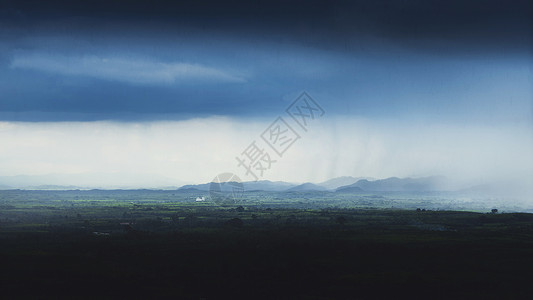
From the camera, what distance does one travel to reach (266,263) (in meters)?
71.6

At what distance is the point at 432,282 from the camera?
60438mm

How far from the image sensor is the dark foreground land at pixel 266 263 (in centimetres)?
5669

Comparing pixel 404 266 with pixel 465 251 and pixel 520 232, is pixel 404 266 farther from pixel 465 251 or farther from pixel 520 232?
pixel 520 232

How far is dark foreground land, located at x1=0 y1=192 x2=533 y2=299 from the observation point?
56688 millimetres

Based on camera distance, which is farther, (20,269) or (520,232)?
(520,232)

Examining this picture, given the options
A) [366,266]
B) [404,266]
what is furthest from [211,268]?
[404,266]

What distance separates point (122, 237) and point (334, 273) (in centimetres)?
4815

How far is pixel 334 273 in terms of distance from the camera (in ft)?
214

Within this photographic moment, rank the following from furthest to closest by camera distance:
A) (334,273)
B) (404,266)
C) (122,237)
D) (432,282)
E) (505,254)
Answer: (122,237) → (505,254) → (404,266) → (334,273) → (432,282)

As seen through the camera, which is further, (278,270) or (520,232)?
(520,232)

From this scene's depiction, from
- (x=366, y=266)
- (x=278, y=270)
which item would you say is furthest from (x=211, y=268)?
(x=366, y=266)

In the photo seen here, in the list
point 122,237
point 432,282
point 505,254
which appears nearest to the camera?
point 432,282

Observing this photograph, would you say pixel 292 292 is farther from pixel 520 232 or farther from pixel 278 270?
pixel 520 232

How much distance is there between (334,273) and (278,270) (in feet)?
23.0
